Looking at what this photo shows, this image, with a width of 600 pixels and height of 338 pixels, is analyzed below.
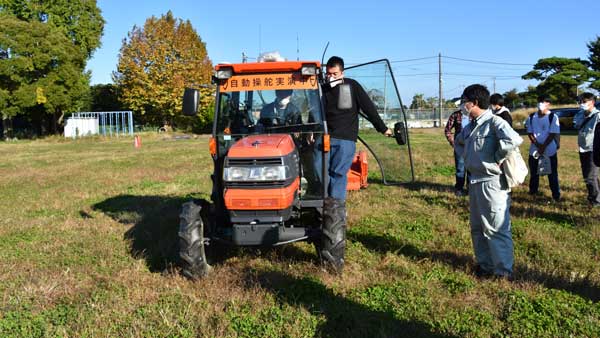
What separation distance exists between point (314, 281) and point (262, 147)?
1.33 m

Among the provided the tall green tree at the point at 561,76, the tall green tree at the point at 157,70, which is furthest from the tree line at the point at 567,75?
the tall green tree at the point at 157,70

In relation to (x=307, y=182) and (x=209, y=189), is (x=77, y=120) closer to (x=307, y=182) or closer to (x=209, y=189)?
(x=209, y=189)

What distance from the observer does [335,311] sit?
3.76 metres

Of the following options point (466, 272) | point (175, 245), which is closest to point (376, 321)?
point (466, 272)

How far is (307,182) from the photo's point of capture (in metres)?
Result: 5.16

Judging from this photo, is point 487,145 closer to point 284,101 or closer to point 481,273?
point 481,273

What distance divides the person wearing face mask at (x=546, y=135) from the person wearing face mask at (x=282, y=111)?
14.9ft

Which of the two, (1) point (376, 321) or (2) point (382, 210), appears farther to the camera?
(2) point (382, 210)

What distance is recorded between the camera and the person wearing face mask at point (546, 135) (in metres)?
7.43

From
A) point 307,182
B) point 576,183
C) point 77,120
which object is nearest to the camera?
point 307,182

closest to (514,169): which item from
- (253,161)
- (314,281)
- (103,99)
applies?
(314,281)

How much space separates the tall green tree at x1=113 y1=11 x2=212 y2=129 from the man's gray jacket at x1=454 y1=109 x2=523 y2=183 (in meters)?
36.5

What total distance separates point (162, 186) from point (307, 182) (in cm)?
634

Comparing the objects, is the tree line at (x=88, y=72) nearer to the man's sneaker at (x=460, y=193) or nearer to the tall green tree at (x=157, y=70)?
the tall green tree at (x=157, y=70)
